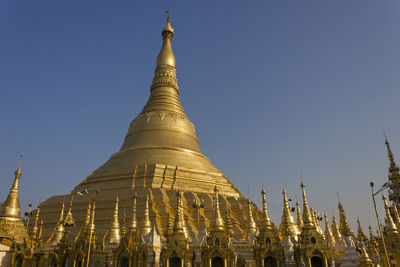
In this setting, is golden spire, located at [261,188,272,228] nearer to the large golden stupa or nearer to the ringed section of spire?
the large golden stupa

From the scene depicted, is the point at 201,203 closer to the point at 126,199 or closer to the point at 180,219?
the point at 126,199

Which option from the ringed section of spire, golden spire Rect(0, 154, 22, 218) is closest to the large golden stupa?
the ringed section of spire

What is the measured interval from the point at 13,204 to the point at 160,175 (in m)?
12.9

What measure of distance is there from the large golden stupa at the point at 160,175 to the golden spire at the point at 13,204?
4.82 meters

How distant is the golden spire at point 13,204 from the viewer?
21734 mm

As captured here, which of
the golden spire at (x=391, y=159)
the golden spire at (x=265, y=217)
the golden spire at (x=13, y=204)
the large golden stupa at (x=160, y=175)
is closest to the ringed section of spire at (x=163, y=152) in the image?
the large golden stupa at (x=160, y=175)

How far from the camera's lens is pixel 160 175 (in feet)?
104

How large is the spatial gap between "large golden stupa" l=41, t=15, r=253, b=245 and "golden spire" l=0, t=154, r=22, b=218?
4.82 metres

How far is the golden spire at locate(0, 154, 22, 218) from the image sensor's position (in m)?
21.7

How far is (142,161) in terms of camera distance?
34688 millimetres

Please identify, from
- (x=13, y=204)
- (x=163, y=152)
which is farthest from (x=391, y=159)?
(x=13, y=204)

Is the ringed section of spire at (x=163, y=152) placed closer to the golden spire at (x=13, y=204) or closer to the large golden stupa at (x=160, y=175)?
the large golden stupa at (x=160, y=175)

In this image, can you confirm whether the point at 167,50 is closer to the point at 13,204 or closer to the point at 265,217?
the point at 13,204

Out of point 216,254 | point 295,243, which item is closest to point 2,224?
point 216,254
